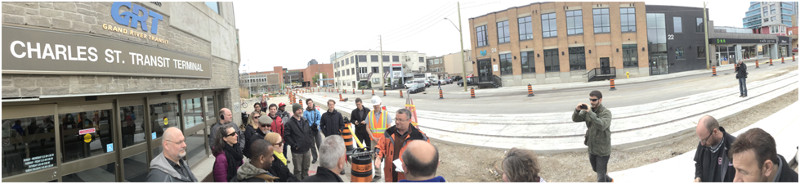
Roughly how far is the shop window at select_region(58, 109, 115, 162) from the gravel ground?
572 centimetres

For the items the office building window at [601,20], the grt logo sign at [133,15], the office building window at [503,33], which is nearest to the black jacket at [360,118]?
the grt logo sign at [133,15]

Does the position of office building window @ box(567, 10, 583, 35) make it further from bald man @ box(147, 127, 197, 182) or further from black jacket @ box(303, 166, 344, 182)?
bald man @ box(147, 127, 197, 182)

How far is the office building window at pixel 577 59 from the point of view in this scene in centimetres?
3123

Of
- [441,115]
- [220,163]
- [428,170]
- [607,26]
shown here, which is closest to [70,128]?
[220,163]

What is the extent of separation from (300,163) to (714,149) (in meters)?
5.60

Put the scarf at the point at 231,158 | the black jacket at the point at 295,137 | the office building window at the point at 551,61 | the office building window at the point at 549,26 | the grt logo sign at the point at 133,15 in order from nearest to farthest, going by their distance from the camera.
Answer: the scarf at the point at 231,158
the grt logo sign at the point at 133,15
the black jacket at the point at 295,137
the office building window at the point at 549,26
the office building window at the point at 551,61

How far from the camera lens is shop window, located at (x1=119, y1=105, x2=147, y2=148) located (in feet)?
17.3

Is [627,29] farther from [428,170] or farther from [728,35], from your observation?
[428,170]

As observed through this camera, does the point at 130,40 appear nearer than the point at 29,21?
No

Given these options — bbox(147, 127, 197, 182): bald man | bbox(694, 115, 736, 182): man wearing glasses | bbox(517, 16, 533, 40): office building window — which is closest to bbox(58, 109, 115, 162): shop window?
bbox(147, 127, 197, 182): bald man

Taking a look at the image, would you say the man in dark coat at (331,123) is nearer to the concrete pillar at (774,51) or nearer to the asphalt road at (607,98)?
the asphalt road at (607,98)

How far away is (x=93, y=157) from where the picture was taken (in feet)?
15.2

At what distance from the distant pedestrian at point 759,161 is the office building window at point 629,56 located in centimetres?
3451

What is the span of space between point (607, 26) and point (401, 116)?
3376 centimetres
